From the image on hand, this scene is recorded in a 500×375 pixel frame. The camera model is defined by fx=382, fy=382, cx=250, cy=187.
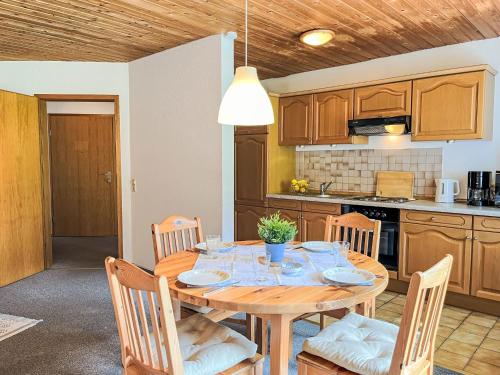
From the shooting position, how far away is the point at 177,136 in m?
3.74

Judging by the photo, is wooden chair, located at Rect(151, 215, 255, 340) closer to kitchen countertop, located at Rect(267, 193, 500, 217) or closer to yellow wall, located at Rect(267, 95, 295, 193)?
kitchen countertop, located at Rect(267, 193, 500, 217)

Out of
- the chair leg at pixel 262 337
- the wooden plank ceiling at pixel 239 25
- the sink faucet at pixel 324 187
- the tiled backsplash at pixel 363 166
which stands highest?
the wooden plank ceiling at pixel 239 25

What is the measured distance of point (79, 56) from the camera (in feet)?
13.2

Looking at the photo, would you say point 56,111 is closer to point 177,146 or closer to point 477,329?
point 177,146

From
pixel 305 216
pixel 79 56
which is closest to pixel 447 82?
pixel 305 216

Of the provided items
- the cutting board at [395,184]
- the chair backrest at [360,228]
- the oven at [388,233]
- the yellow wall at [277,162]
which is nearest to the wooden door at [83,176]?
the yellow wall at [277,162]

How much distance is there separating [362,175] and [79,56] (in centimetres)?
331

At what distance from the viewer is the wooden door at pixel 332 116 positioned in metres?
4.02

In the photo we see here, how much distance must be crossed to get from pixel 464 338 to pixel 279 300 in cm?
196

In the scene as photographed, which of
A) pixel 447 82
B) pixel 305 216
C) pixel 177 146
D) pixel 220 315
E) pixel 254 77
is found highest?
pixel 447 82

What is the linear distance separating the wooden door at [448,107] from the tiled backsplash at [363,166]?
14.9 inches

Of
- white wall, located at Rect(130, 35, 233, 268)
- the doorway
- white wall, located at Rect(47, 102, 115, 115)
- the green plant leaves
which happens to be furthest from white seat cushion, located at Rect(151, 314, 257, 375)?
white wall, located at Rect(47, 102, 115, 115)

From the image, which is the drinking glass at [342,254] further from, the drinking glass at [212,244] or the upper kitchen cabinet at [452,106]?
the upper kitchen cabinet at [452,106]

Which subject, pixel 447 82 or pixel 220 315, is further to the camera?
pixel 447 82
